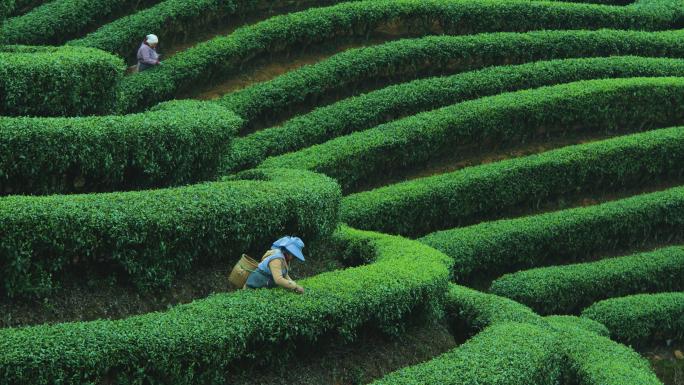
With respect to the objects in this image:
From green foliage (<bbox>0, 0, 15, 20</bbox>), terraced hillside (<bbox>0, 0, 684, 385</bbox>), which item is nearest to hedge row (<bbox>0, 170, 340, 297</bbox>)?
terraced hillside (<bbox>0, 0, 684, 385</bbox>)

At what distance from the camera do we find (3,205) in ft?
53.0

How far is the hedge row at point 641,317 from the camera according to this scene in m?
22.5

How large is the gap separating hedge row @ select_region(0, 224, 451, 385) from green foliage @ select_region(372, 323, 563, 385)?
3.88ft

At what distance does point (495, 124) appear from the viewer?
27.8 meters

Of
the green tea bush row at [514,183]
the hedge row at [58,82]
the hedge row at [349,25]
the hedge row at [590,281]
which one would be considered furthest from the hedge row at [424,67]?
the hedge row at [590,281]

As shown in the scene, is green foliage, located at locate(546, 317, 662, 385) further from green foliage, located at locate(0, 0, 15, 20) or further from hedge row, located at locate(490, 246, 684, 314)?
green foliage, located at locate(0, 0, 15, 20)

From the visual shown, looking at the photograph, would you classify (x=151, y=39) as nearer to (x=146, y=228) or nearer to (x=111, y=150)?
(x=111, y=150)

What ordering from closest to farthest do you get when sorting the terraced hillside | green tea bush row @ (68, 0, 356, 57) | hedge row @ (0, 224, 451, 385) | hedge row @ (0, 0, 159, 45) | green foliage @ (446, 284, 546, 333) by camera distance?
hedge row @ (0, 224, 451, 385)
the terraced hillside
green foliage @ (446, 284, 546, 333)
hedge row @ (0, 0, 159, 45)
green tea bush row @ (68, 0, 356, 57)

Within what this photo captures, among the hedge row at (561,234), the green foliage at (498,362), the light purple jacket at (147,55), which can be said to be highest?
the light purple jacket at (147,55)

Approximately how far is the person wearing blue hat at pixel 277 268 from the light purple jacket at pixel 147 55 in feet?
38.9

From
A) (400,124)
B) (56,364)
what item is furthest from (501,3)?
(56,364)

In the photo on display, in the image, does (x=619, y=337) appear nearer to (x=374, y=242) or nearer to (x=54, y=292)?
(x=374, y=242)

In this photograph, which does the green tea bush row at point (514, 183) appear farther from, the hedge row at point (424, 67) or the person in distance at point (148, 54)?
the person in distance at point (148, 54)

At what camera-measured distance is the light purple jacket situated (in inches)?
1099
